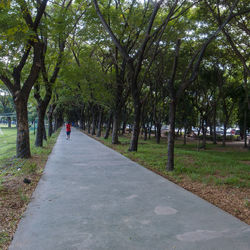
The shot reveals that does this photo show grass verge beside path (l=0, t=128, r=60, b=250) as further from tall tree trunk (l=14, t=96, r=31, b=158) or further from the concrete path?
tall tree trunk (l=14, t=96, r=31, b=158)

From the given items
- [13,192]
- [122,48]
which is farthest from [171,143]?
[13,192]

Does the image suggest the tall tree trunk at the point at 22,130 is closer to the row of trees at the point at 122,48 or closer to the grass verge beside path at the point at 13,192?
the row of trees at the point at 122,48

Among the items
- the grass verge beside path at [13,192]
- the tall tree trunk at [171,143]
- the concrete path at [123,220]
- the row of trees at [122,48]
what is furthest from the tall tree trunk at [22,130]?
the tall tree trunk at [171,143]

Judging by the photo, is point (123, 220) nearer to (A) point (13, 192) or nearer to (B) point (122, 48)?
(A) point (13, 192)

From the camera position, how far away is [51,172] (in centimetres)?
800

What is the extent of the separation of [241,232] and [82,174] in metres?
5.04

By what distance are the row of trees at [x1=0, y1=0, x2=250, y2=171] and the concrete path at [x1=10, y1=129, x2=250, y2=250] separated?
324 centimetres

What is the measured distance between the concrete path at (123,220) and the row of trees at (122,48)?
10.6 feet

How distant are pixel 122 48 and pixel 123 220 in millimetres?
8333

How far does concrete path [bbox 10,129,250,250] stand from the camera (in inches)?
132

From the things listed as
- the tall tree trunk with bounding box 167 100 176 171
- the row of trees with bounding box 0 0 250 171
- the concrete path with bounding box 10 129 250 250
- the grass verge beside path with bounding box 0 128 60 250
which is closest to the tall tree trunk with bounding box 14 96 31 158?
the row of trees with bounding box 0 0 250 171

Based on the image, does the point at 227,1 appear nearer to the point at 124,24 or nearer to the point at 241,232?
the point at 124,24

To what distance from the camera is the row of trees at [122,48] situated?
896 cm

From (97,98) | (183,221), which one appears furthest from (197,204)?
(97,98)
